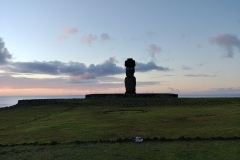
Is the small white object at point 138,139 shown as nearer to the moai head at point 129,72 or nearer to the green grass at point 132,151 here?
the green grass at point 132,151

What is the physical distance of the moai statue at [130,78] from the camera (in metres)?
35.5

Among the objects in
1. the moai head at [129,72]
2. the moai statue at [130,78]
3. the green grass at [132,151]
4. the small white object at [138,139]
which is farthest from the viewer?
the moai head at [129,72]

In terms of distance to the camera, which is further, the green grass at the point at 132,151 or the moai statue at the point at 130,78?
the moai statue at the point at 130,78

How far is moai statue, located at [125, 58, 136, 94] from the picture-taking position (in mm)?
35531

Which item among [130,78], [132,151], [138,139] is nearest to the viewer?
[132,151]

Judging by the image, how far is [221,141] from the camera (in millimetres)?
10766

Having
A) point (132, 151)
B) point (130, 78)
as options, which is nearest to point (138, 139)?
point (132, 151)

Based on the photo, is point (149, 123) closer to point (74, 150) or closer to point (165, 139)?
point (165, 139)

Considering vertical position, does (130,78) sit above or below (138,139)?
above

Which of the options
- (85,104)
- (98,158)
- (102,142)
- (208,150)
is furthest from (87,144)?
(85,104)

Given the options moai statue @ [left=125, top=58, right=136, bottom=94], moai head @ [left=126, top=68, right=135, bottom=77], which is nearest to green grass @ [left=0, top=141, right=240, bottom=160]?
moai statue @ [left=125, top=58, right=136, bottom=94]

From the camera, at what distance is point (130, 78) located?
3566 cm

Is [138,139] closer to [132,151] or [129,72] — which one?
[132,151]

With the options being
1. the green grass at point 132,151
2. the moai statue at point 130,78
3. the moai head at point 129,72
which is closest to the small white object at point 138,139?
the green grass at point 132,151
